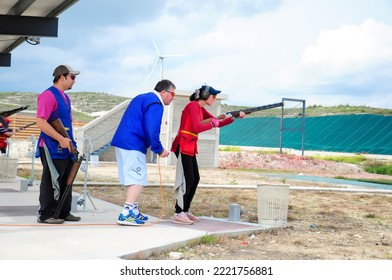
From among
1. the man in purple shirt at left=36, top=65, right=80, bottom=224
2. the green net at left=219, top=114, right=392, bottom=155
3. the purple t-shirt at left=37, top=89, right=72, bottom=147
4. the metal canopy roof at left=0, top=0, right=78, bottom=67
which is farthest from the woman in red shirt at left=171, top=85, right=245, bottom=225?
the green net at left=219, top=114, right=392, bottom=155

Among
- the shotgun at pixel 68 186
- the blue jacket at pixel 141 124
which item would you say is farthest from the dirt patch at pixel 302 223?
the shotgun at pixel 68 186

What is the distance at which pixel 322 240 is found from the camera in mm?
7676

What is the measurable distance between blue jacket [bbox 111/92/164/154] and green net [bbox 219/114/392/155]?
105ft

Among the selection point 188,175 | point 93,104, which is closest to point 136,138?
point 188,175

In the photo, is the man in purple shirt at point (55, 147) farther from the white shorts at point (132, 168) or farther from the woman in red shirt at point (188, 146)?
the woman in red shirt at point (188, 146)

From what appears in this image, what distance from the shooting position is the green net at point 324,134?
1599 inches

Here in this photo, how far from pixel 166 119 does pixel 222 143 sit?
2162 centimetres

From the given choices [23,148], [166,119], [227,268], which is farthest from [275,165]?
[227,268]

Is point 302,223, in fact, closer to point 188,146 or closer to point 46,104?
A: point 188,146

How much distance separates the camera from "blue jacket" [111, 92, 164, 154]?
707 cm

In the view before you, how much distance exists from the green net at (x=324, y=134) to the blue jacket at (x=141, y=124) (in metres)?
32.1

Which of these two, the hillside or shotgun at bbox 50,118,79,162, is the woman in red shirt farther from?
the hillside

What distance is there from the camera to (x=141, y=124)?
7.18 m

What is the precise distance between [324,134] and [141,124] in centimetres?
3900
